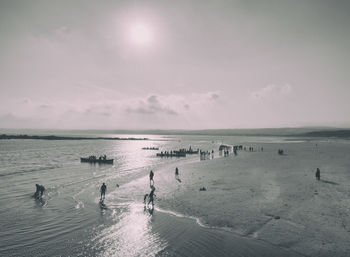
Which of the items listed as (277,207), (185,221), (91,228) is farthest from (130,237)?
(277,207)

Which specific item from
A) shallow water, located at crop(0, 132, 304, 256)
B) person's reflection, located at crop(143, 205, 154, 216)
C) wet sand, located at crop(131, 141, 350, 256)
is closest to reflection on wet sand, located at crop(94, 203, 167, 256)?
shallow water, located at crop(0, 132, 304, 256)

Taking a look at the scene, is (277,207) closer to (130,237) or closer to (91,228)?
(130,237)

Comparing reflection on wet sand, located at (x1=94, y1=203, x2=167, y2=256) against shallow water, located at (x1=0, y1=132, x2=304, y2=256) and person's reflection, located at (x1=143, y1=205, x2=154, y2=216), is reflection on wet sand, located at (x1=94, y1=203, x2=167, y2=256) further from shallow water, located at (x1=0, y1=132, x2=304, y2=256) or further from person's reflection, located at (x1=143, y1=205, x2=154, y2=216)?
person's reflection, located at (x1=143, y1=205, x2=154, y2=216)

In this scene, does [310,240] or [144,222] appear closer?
[310,240]

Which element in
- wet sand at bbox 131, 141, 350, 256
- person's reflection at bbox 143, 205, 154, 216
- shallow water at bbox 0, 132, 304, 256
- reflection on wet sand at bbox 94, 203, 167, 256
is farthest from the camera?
person's reflection at bbox 143, 205, 154, 216

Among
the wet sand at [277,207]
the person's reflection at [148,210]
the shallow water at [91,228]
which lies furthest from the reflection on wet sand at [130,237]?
the wet sand at [277,207]

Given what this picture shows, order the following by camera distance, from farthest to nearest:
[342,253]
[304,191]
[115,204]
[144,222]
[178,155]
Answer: [178,155], [304,191], [115,204], [144,222], [342,253]

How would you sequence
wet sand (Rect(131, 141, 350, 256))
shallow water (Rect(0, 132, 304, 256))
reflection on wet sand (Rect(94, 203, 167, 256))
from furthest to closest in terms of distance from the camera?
wet sand (Rect(131, 141, 350, 256)) → shallow water (Rect(0, 132, 304, 256)) → reflection on wet sand (Rect(94, 203, 167, 256))

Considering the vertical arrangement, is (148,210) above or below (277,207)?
below

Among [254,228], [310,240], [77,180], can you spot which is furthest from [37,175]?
[310,240]

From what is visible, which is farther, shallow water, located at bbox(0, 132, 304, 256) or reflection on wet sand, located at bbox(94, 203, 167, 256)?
shallow water, located at bbox(0, 132, 304, 256)

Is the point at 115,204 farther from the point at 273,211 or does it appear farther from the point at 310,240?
the point at 310,240
